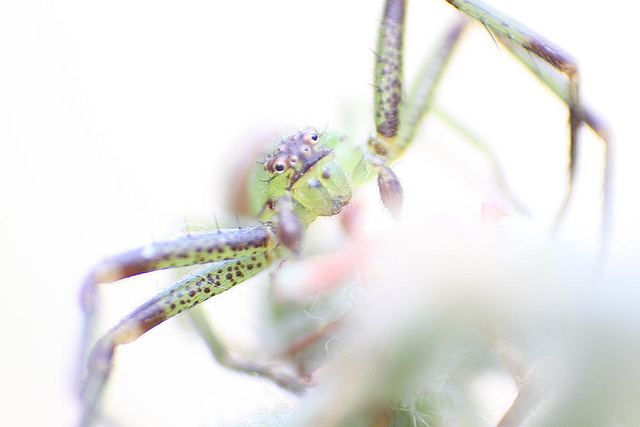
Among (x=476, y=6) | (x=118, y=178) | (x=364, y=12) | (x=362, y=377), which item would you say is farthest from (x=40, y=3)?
(x=362, y=377)

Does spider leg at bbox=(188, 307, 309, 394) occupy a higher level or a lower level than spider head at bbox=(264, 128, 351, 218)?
lower

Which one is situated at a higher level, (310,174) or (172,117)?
(310,174)

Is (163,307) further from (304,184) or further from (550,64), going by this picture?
(550,64)

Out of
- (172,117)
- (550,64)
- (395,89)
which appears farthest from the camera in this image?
(172,117)

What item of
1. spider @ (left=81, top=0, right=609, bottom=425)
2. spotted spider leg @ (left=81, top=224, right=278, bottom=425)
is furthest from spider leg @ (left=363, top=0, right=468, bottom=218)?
spotted spider leg @ (left=81, top=224, right=278, bottom=425)

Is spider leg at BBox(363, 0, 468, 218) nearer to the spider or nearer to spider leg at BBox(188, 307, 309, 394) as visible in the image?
the spider

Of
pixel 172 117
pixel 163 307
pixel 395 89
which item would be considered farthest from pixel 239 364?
pixel 172 117

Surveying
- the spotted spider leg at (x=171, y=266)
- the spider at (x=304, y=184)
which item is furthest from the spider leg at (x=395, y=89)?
the spotted spider leg at (x=171, y=266)
